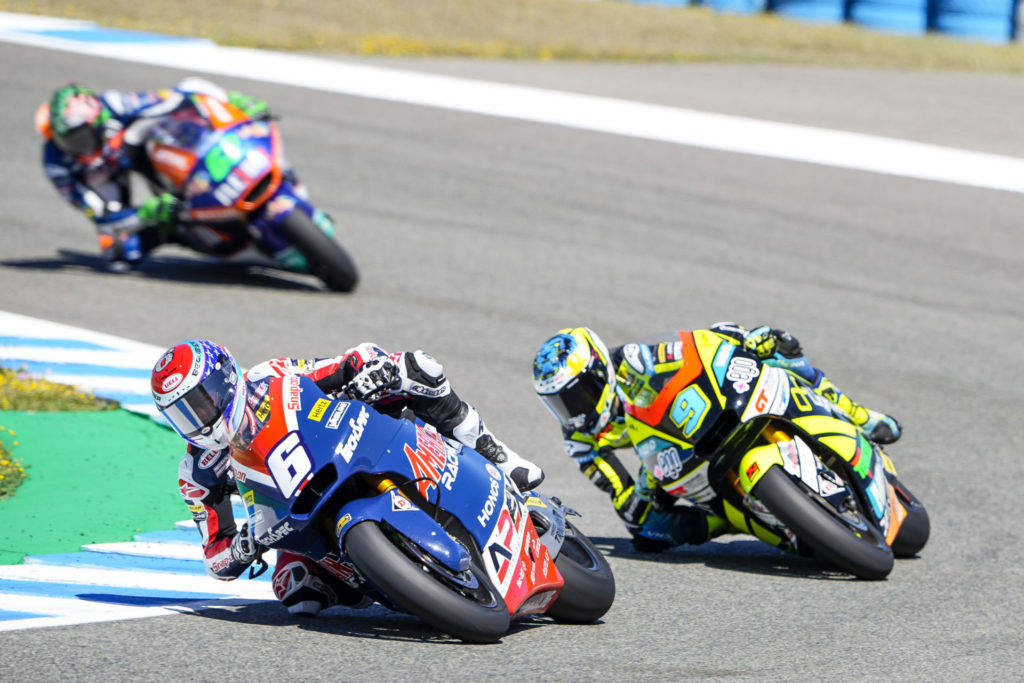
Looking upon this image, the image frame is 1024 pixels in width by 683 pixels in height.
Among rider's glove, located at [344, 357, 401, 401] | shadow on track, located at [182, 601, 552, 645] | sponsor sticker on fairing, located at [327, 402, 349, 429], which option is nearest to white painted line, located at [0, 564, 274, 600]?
shadow on track, located at [182, 601, 552, 645]

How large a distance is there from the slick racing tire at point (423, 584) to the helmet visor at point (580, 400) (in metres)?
1.58

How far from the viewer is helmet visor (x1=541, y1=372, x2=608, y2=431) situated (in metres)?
6.70

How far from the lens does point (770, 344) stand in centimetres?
707

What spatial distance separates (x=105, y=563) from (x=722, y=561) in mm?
3006

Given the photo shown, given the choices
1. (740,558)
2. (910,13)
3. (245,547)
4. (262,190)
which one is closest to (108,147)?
(262,190)

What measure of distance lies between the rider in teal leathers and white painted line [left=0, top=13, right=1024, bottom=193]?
10.1m

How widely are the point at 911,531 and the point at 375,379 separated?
117 inches

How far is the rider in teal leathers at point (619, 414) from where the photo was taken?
6.69 meters

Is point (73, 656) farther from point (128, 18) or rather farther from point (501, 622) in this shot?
point (128, 18)

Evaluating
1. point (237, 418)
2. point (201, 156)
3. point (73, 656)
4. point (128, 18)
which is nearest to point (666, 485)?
point (237, 418)

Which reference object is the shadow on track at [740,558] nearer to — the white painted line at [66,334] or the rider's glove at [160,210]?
the white painted line at [66,334]

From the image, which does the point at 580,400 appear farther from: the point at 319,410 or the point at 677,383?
the point at 319,410

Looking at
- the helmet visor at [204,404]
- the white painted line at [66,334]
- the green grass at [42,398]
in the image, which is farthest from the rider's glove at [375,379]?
the white painted line at [66,334]

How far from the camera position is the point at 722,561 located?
7.20 metres
